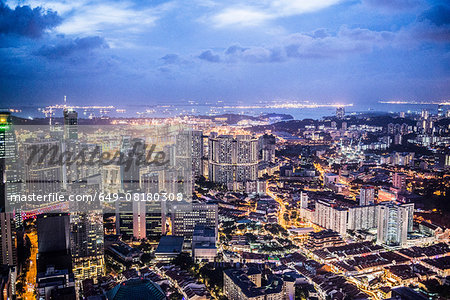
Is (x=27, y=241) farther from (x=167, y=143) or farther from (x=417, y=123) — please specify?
(x=417, y=123)

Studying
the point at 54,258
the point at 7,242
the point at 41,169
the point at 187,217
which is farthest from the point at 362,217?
the point at 41,169

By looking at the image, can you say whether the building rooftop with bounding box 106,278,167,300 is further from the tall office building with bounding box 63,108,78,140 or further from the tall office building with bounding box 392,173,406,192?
the tall office building with bounding box 392,173,406,192

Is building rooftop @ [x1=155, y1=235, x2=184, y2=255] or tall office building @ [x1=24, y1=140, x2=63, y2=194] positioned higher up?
tall office building @ [x1=24, y1=140, x2=63, y2=194]

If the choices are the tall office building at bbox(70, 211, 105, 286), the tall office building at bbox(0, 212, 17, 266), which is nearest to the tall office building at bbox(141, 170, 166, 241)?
the tall office building at bbox(70, 211, 105, 286)

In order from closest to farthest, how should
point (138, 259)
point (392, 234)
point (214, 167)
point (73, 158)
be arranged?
point (138, 259) → point (392, 234) → point (73, 158) → point (214, 167)

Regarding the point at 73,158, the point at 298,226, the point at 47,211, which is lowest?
the point at 298,226

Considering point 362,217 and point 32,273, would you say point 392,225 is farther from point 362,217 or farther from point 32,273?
point 32,273

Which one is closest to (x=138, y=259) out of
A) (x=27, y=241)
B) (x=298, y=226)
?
(x=27, y=241)

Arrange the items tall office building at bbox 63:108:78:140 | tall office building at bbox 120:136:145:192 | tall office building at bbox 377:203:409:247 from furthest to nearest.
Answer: tall office building at bbox 63:108:78:140 → tall office building at bbox 120:136:145:192 → tall office building at bbox 377:203:409:247
